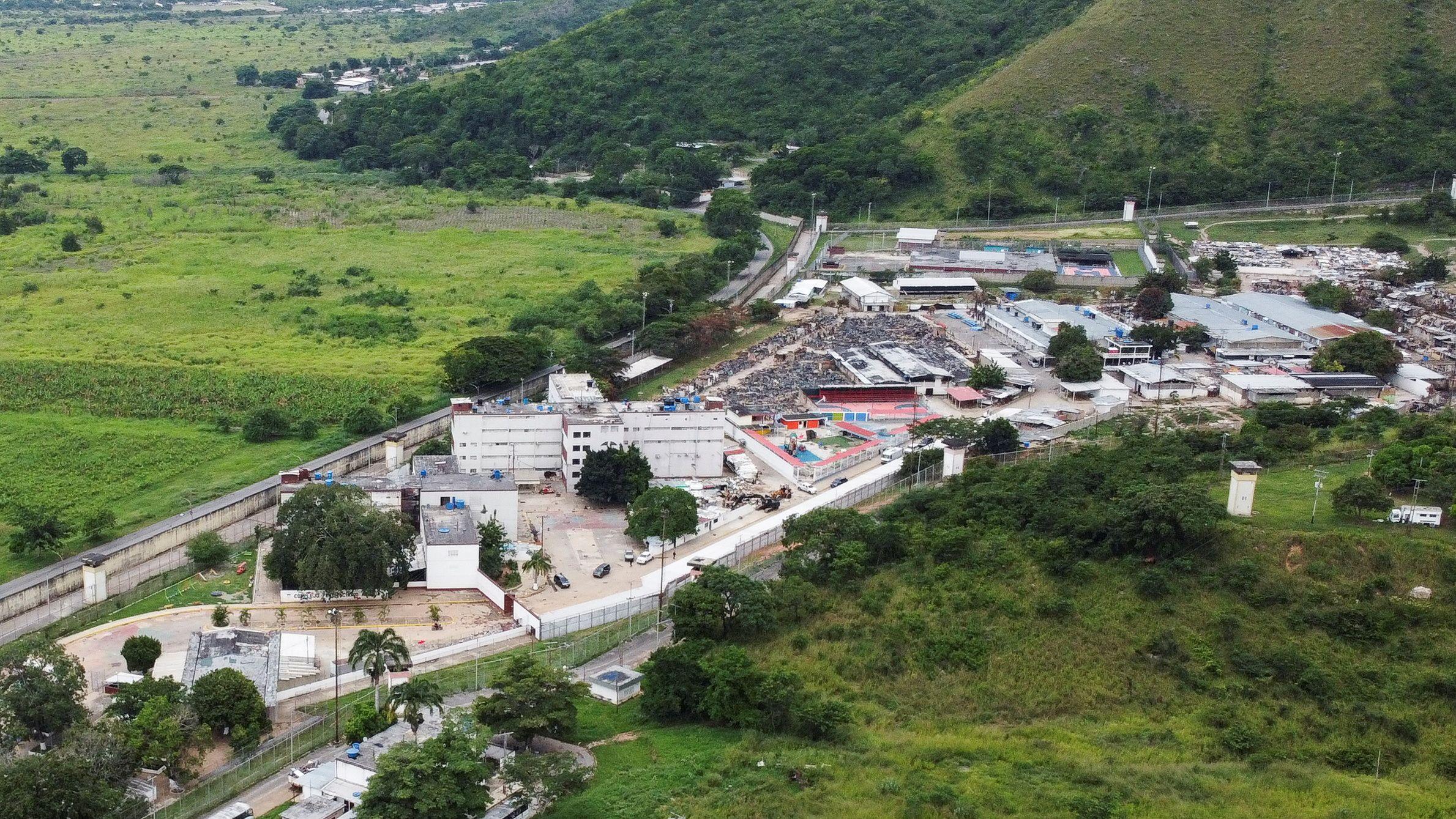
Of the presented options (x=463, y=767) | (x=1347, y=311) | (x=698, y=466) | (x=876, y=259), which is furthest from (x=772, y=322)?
(x=463, y=767)

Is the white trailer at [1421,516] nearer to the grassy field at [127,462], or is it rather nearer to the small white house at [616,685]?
the small white house at [616,685]

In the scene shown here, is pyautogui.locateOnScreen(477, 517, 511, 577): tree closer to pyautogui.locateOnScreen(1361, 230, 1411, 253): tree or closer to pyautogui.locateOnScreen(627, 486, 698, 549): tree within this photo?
pyautogui.locateOnScreen(627, 486, 698, 549): tree

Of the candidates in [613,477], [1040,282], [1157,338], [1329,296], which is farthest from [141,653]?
[1329,296]

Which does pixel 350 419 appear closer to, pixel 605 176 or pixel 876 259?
pixel 876 259

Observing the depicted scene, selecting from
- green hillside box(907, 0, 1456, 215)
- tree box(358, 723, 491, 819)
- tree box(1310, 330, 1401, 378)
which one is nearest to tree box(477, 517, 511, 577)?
tree box(358, 723, 491, 819)

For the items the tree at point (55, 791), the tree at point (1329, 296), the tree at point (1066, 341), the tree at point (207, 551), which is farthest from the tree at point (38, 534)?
the tree at point (1329, 296)

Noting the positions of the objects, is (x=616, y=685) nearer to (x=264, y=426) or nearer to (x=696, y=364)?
(x=264, y=426)
